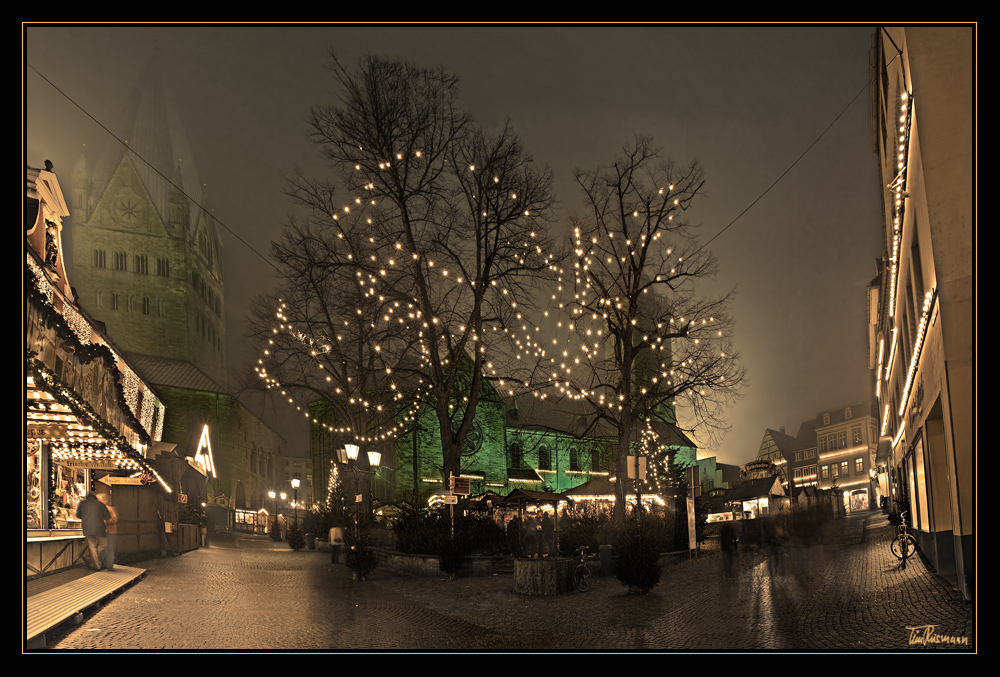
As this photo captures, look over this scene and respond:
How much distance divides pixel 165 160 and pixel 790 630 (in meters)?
12.1

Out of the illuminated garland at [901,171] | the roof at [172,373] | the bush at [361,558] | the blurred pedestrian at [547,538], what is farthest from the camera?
the blurred pedestrian at [547,538]

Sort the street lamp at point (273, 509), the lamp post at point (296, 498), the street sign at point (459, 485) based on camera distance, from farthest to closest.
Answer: the lamp post at point (296, 498) → the street lamp at point (273, 509) → the street sign at point (459, 485)

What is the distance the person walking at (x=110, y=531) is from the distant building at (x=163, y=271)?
4.10 ft

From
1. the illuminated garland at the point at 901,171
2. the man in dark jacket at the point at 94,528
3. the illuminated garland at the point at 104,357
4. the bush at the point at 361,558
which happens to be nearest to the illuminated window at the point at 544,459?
the illuminated garland at the point at 901,171

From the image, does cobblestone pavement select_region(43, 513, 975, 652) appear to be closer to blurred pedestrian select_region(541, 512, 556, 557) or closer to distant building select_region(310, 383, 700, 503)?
blurred pedestrian select_region(541, 512, 556, 557)

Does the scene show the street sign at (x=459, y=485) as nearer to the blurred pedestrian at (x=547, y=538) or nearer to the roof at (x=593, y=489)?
the blurred pedestrian at (x=547, y=538)

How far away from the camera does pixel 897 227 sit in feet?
49.9

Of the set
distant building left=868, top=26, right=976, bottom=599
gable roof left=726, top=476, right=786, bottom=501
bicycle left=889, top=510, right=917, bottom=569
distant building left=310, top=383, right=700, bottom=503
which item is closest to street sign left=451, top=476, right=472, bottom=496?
distant building left=868, top=26, right=976, bottom=599

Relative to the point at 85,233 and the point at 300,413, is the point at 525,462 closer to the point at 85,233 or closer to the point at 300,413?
the point at 300,413

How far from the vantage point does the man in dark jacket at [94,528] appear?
11117 mm
